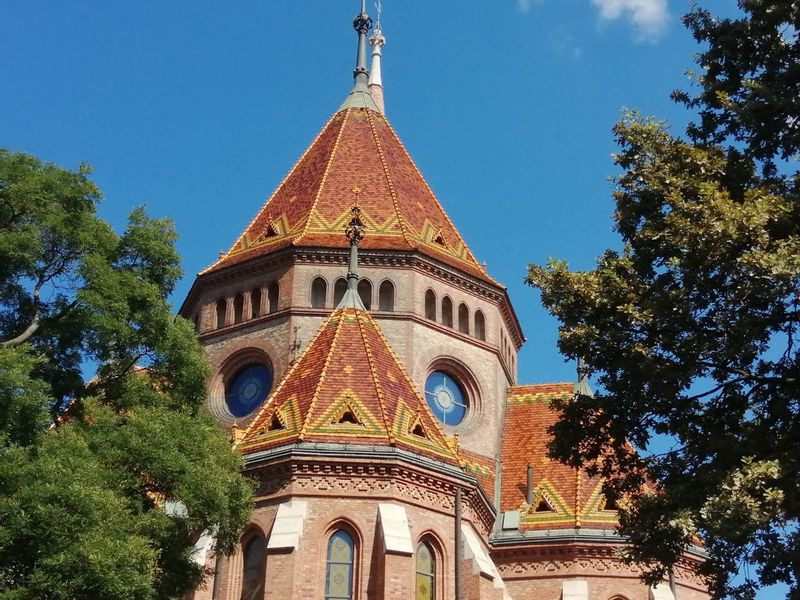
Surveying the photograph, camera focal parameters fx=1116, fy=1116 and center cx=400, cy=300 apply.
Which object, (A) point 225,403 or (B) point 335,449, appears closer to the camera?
(B) point 335,449

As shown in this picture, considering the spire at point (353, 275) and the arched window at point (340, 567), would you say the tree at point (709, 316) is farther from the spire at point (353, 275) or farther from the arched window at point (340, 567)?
the spire at point (353, 275)

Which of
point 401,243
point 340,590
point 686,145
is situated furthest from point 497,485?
point 686,145

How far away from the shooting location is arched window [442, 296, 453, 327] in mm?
32250

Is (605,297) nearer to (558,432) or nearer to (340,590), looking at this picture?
(558,432)

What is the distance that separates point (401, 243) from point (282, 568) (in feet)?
41.1

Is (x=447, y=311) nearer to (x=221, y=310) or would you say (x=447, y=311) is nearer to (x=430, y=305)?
(x=430, y=305)

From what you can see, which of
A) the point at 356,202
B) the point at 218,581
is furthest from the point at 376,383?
the point at 356,202

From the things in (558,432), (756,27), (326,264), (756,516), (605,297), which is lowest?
(756,516)

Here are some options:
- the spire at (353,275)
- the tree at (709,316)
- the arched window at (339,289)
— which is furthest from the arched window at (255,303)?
the tree at (709,316)

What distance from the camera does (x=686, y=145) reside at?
16.5 m

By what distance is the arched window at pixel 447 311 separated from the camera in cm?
3225

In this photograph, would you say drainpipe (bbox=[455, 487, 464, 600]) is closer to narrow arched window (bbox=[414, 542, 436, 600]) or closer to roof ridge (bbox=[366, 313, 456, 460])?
narrow arched window (bbox=[414, 542, 436, 600])

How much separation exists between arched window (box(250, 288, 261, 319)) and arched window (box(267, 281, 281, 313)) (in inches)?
13.6

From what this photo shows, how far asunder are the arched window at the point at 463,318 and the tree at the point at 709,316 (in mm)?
15170
